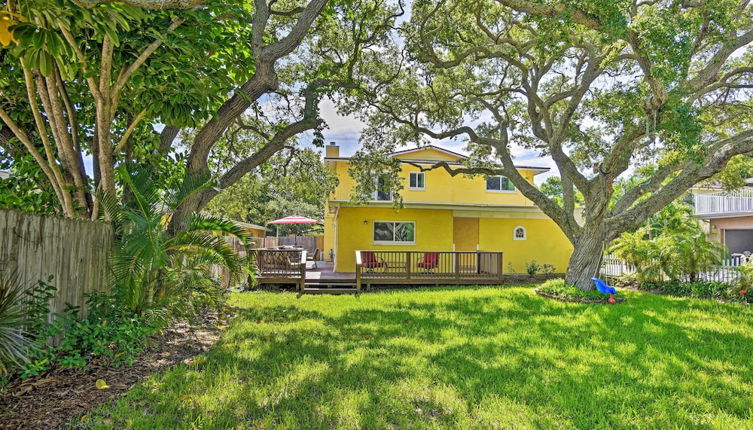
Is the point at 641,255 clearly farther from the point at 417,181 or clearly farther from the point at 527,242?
the point at 417,181

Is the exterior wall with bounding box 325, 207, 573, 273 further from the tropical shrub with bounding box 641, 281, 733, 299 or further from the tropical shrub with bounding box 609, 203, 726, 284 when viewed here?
the tropical shrub with bounding box 641, 281, 733, 299

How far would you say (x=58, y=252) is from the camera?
477 cm

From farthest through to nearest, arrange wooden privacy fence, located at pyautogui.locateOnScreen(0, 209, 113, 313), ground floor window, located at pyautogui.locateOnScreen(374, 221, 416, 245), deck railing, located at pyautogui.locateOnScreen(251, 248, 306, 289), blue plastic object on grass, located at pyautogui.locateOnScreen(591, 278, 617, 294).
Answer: ground floor window, located at pyautogui.locateOnScreen(374, 221, 416, 245), deck railing, located at pyautogui.locateOnScreen(251, 248, 306, 289), blue plastic object on grass, located at pyautogui.locateOnScreen(591, 278, 617, 294), wooden privacy fence, located at pyautogui.locateOnScreen(0, 209, 113, 313)

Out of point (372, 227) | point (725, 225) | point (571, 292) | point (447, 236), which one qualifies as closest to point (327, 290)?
point (372, 227)

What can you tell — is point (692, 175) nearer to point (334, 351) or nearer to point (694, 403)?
point (694, 403)

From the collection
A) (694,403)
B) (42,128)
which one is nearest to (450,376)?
(694,403)

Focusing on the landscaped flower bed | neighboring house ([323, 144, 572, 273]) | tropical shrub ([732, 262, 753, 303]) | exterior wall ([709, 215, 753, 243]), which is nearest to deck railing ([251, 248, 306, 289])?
neighboring house ([323, 144, 572, 273])

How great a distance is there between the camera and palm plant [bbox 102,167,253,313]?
512 centimetres

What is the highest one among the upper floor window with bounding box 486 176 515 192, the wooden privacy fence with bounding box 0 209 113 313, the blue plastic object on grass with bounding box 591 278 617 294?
the upper floor window with bounding box 486 176 515 192

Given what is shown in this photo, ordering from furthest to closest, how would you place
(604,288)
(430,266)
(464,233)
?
(464,233) < (430,266) < (604,288)

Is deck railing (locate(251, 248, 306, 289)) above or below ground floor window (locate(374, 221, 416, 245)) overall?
below

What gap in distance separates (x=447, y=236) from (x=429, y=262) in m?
2.75

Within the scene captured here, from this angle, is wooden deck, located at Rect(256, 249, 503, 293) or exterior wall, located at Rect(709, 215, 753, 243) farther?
exterior wall, located at Rect(709, 215, 753, 243)

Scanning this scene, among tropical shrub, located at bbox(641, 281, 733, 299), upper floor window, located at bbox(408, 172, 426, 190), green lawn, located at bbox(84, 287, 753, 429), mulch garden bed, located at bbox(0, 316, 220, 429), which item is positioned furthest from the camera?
upper floor window, located at bbox(408, 172, 426, 190)
